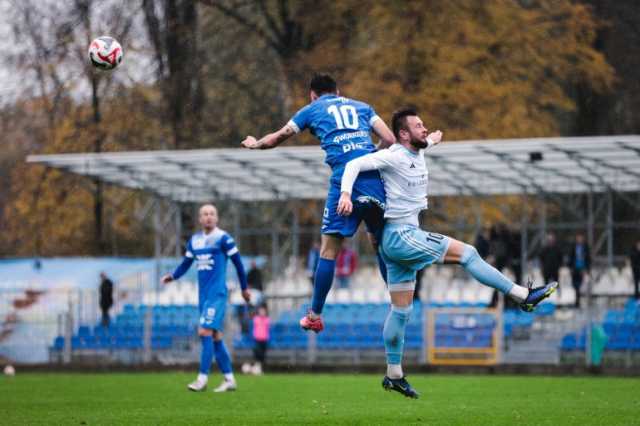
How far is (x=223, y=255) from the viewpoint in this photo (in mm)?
15133

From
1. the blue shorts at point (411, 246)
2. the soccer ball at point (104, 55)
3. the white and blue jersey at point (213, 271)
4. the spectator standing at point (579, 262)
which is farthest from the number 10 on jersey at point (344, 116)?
the spectator standing at point (579, 262)

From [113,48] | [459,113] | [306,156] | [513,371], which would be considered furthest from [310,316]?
[459,113]

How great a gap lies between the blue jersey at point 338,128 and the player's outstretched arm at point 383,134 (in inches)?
3.1

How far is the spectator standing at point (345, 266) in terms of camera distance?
2812cm

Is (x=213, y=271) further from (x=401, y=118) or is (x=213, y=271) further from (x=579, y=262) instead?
(x=579, y=262)

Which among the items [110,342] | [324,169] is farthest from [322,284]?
[324,169]

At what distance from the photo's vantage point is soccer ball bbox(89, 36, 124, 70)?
520 inches

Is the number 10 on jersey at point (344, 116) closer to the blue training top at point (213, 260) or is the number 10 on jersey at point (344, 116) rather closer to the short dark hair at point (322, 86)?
the short dark hair at point (322, 86)

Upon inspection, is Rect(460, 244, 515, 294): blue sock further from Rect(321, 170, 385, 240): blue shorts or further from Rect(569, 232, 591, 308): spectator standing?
Rect(569, 232, 591, 308): spectator standing

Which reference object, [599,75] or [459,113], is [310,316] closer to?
[459,113]

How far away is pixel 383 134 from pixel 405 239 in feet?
3.75

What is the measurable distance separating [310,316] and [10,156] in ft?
127

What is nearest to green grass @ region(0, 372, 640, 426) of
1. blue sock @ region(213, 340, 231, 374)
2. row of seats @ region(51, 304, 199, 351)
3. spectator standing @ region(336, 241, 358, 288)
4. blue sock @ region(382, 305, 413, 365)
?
blue sock @ region(213, 340, 231, 374)

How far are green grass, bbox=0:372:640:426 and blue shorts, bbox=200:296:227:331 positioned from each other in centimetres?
87
